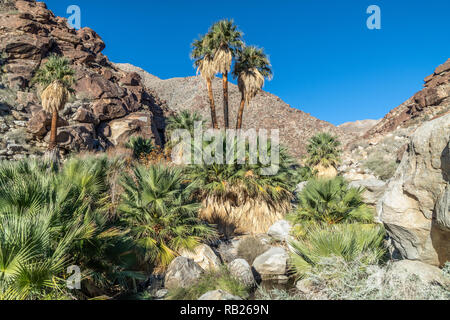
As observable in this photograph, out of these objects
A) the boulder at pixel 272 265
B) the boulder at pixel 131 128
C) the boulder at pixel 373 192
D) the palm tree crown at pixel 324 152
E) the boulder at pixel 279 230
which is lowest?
the boulder at pixel 272 265

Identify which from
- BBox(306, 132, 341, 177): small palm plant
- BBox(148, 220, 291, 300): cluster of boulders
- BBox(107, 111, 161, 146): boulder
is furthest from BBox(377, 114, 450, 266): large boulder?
BBox(107, 111, 161, 146): boulder

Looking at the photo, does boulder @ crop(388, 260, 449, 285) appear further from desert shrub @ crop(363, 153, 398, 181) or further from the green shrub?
desert shrub @ crop(363, 153, 398, 181)

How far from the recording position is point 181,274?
5.79m

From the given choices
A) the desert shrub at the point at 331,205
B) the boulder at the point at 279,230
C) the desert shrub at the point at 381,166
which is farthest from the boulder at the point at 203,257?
the desert shrub at the point at 381,166

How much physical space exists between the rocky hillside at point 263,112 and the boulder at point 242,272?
139ft

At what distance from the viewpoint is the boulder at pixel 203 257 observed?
6.75 metres

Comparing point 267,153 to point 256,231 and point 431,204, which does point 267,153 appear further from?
point 431,204

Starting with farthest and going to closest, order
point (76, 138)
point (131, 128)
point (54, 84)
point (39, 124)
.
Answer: point (131, 128), point (76, 138), point (39, 124), point (54, 84)

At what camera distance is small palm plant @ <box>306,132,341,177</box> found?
72.1ft

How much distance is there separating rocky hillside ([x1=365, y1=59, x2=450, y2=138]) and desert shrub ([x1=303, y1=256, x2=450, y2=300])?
113 feet

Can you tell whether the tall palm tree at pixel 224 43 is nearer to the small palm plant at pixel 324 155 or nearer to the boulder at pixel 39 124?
the small palm plant at pixel 324 155

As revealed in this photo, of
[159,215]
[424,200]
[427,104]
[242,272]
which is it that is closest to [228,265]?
[242,272]

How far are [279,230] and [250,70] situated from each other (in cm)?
1288

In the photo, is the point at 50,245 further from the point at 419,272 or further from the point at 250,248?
the point at 250,248
